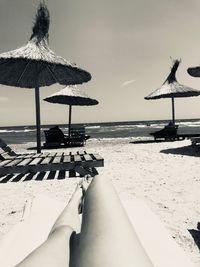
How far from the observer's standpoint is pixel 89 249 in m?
1.03

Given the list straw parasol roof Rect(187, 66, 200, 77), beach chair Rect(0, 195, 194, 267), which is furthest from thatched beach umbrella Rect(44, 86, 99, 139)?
beach chair Rect(0, 195, 194, 267)

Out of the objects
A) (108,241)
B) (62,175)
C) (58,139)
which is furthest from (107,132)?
(108,241)

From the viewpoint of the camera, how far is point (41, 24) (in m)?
9.06

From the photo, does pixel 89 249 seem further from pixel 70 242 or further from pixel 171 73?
pixel 171 73

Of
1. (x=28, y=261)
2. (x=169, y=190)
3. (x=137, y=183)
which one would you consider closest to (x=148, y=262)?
(x=28, y=261)

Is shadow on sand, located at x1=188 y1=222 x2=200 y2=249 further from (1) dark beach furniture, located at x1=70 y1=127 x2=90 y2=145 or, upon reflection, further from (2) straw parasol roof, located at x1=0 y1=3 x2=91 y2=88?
(1) dark beach furniture, located at x1=70 y1=127 x2=90 y2=145

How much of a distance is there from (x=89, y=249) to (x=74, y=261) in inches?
3.1

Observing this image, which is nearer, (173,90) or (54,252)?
(54,252)

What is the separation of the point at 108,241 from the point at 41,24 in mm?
8975

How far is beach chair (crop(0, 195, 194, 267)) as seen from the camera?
1684mm

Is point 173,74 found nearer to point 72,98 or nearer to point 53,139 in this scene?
point 72,98

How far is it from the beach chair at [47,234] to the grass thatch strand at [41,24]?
23.7 feet

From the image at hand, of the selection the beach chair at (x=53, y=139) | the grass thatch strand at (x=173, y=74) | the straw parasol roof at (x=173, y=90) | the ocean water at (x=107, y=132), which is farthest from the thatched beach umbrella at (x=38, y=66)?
the ocean water at (x=107, y=132)

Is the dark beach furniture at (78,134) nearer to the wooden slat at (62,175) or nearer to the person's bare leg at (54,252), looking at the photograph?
the wooden slat at (62,175)
